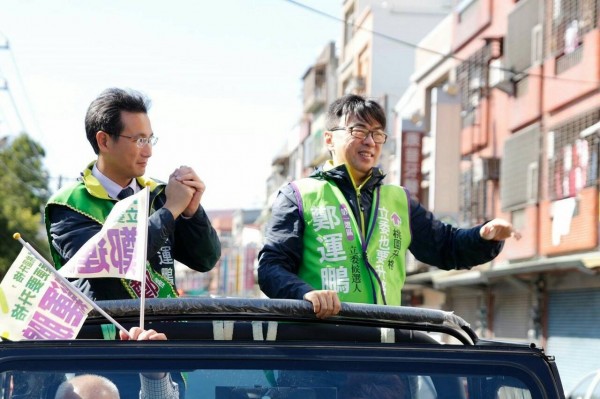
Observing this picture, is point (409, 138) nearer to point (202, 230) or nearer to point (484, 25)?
point (484, 25)

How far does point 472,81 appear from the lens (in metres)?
32.5

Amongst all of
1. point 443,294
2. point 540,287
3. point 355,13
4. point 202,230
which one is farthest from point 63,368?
point 355,13

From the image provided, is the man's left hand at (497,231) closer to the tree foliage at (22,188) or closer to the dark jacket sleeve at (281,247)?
the dark jacket sleeve at (281,247)

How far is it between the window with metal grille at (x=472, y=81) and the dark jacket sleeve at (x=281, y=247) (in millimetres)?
27279

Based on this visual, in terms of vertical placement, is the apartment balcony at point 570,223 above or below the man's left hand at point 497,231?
above

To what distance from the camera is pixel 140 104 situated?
15.0 feet

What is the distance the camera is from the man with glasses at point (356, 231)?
14.6 ft

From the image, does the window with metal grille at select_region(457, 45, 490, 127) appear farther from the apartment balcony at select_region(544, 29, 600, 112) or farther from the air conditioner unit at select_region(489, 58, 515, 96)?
the apartment balcony at select_region(544, 29, 600, 112)

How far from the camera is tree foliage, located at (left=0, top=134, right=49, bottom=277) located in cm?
5275

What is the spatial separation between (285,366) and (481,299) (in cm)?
2977

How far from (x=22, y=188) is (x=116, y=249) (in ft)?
200

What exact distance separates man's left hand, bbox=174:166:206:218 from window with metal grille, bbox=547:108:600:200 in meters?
19.6

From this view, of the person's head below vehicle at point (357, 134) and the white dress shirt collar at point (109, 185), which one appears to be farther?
the person's head below vehicle at point (357, 134)

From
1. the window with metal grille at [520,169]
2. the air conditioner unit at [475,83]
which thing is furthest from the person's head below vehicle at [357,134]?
the air conditioner unit at [475,83]
